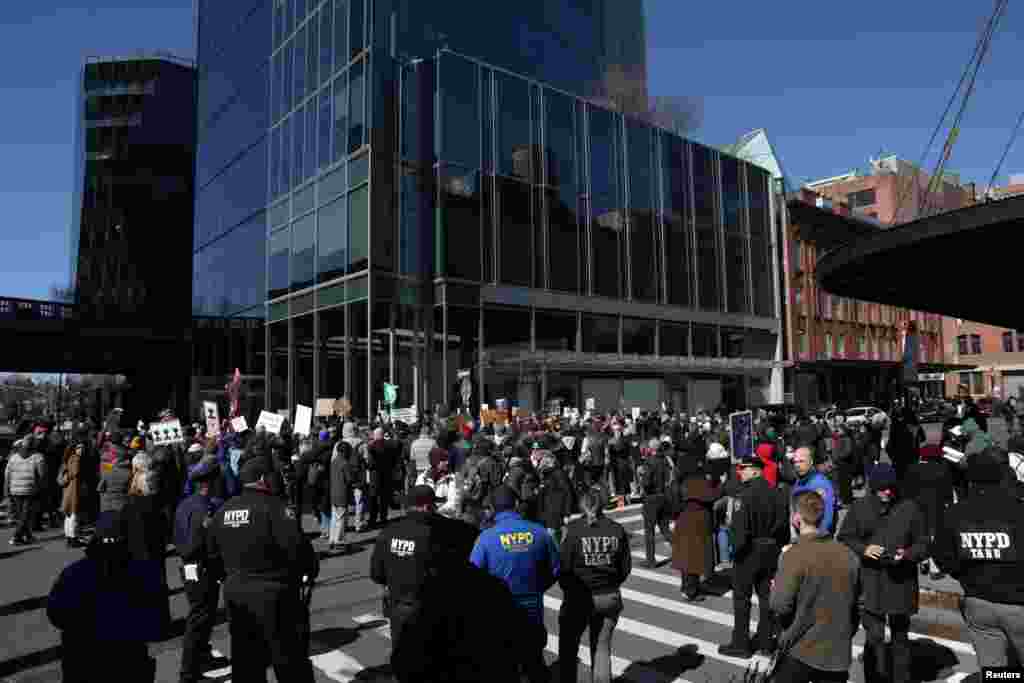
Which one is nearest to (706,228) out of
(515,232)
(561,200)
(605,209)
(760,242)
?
(760,242)

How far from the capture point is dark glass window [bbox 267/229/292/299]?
1209 inches

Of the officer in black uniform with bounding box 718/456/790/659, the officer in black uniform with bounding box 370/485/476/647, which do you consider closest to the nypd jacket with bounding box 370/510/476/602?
the officer in black uniform with bounding box 370/485/476/647

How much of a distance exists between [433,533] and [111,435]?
35.9 ft

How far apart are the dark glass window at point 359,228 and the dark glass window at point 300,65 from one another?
23.3 feet

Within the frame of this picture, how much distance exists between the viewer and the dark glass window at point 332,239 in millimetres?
26766

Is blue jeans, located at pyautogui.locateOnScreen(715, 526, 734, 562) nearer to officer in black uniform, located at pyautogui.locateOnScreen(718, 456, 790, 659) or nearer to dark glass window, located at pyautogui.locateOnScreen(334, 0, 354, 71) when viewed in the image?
officer in black uniform, located at pyautogui.locateOnScreen(718, 456, 790, 659)

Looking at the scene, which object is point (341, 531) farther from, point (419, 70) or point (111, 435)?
point (419, 70)

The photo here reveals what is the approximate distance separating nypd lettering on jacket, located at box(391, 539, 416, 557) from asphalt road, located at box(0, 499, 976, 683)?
1828 millimetres

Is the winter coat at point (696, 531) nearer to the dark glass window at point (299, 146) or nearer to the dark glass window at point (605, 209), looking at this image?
the dark glass window at point (605, 209)

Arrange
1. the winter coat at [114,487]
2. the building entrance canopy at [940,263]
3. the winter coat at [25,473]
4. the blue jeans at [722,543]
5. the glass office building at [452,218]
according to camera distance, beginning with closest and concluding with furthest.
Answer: the building entrance canopy at [940,263], the winter coat at [114,487], the blue jeans at [722,543], the winter coat at [25,473], the glass office building at [452,218]

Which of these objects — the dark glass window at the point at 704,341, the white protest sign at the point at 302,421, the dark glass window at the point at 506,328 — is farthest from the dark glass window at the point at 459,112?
the dark glass window at the point at 704,341

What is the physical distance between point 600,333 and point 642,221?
6.94 metres

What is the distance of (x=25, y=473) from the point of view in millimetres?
12500

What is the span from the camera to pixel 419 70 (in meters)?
27.2
